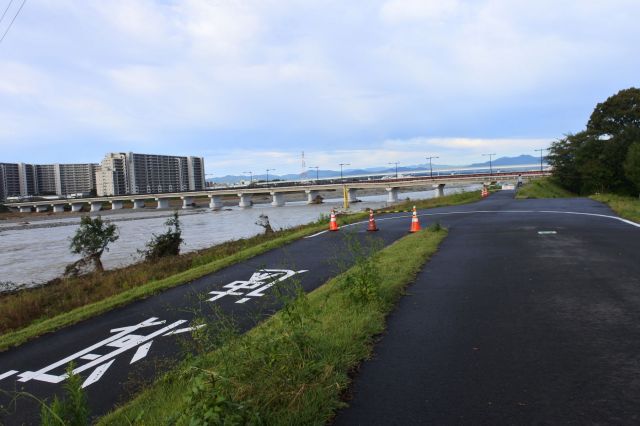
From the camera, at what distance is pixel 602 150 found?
52875mm

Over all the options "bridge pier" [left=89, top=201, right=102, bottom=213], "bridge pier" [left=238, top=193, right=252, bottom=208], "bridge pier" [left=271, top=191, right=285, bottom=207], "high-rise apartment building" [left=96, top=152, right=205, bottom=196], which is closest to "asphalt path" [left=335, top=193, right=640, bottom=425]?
"bridge pier" [left=271, top=191, right=285, bottom=207]

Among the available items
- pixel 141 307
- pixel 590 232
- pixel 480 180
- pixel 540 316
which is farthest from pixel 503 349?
pixel 480 180

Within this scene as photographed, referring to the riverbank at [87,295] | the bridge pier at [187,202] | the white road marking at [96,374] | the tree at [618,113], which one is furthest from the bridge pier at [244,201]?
the white road marking at [96,374]

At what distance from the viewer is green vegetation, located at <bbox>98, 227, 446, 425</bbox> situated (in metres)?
3.28

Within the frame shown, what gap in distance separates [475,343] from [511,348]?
36 cm

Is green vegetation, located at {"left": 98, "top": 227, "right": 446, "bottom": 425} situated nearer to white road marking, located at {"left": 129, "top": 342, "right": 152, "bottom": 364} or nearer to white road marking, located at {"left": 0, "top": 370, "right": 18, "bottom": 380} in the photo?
white road marking, located at {"left": 129, "top": 342, "right": 152, "bottom": 364}

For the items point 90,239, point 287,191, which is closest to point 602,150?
point 90,239

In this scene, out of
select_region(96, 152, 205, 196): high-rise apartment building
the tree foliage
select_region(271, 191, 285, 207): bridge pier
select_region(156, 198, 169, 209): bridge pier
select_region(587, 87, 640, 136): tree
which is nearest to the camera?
the tree foliage

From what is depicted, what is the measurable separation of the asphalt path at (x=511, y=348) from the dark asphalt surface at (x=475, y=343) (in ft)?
0.05

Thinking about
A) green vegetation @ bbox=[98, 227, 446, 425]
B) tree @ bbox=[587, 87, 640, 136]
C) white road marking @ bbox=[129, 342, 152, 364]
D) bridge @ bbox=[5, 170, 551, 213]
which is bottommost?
white road marking @ bbox=[129, 342, 152, 364]

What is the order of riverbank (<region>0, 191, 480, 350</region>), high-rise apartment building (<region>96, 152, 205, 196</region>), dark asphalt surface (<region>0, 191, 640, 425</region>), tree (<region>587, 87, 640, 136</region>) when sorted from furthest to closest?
high-rise apartment building (<region>96, 152, 205, 196</region>) → tree (<region>587, 87, 640, 136</region>) → riverbank (<region>0, 191, 480, 350</region>) → dark asphalt surface (<region>0, 191, 640, 425</region>)

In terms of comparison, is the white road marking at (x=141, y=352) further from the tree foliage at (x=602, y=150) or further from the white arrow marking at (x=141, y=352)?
the tree foliage at (x=602, y=150)

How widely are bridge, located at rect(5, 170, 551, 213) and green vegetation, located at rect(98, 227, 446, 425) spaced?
6440 cm

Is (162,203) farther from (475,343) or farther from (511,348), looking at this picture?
(511,348)
